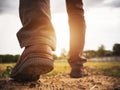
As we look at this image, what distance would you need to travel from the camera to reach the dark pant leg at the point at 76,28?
12.0 ft

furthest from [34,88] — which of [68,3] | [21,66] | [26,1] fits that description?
[68,3]

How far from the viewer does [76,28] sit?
12.3 ft

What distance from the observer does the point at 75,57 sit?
3770 millimetres

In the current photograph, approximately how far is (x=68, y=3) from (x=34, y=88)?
57.2 inches

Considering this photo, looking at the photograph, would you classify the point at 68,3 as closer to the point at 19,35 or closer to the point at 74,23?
the point at 74,23

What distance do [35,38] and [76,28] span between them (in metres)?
A: 1.49

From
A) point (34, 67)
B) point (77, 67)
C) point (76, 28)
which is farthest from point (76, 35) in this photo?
point (34, 67)

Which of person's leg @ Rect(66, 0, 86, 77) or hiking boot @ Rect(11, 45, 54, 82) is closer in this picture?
hiking boot @ Rect(11, 45, 54, 82)

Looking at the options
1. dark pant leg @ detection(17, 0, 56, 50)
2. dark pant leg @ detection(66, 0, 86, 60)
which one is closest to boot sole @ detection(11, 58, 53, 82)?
dark pant leg @ detection(17, 0, 56, 50)

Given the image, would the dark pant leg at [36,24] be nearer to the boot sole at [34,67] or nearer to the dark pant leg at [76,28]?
the boot sole at [34,67]

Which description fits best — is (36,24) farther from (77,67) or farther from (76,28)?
(77,67)

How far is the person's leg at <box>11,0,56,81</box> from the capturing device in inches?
88.3

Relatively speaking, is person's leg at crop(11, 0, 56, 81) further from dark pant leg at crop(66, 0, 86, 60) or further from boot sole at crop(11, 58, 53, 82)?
dark pant leg at crop(66, 0, 86, 60)

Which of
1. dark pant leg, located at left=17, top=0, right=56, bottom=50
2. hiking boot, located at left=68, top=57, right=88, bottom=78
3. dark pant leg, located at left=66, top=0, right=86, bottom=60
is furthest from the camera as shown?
hiking boot, located at left=68, top=57, right=88, bottom=78
